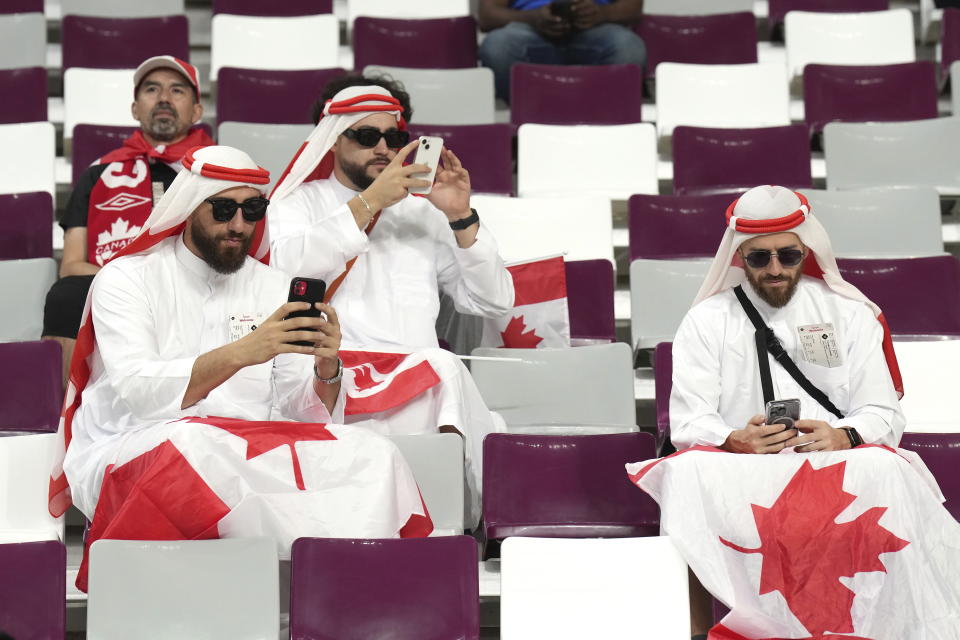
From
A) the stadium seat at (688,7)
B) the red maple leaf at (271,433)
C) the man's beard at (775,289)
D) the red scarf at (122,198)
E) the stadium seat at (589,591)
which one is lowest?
the stadium seat at (589,591)

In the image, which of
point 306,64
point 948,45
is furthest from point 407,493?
point 948,45

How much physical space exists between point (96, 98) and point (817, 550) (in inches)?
159

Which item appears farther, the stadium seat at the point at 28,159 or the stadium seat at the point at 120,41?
the stadium seat at the point at 120,41

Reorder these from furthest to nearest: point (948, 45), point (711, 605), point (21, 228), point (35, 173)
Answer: point (948, 45)
point (35, 173)
point (21, 228)
point (711, 605)

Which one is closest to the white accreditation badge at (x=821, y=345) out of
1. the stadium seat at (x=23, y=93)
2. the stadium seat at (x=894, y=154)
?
the stadium seat at (x=894, y=154)

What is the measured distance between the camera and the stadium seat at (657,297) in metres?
4.98

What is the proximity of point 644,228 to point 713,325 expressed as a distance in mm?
1297

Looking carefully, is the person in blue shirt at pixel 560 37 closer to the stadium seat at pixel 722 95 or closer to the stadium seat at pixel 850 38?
the stadium seat at pixel 722 95

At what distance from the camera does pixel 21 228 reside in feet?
17.5

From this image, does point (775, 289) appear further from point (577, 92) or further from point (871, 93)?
point (871, 93)

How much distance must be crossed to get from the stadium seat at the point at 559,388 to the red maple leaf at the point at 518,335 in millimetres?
270

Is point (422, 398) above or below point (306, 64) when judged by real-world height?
below

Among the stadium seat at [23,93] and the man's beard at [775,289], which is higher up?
the stadium seat at [23,93]

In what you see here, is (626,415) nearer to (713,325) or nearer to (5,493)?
(713,325)
